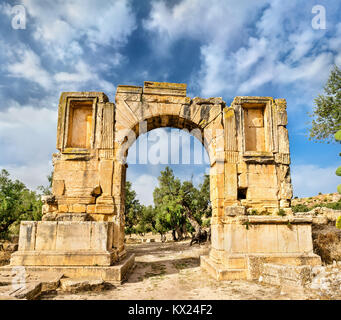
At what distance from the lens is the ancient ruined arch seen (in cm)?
610

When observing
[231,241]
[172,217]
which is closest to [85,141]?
[231,241]

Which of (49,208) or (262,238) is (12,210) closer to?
(49,208)

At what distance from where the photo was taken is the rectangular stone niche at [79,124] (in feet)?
25.3

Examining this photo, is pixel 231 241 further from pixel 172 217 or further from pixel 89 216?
pixel 172 217

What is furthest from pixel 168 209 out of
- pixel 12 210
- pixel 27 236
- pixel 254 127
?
pixel 27 236

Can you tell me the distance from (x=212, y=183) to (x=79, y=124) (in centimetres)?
434

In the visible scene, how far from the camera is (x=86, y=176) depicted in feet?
23.8

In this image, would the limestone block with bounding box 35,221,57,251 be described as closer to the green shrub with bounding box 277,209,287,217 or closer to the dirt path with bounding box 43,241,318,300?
the dirt path with bounding box 43,241,318,300

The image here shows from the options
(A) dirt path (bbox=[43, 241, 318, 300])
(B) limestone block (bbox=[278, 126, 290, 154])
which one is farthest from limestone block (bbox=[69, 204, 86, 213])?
(B) limestone block (bbox=[278, 126, 290, 154])

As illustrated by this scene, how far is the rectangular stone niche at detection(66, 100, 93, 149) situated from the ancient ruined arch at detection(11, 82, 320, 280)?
0.03 meters

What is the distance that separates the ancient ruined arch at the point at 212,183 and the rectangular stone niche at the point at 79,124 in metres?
0.03

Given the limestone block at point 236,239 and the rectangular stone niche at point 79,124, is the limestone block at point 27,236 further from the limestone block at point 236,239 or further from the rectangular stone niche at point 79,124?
the limestone block at point 236,239

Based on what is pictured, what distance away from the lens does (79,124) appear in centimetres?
788

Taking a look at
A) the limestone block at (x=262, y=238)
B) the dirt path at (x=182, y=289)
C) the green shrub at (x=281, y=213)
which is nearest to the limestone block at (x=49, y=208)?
the dirt path at (x=182, y=289)
